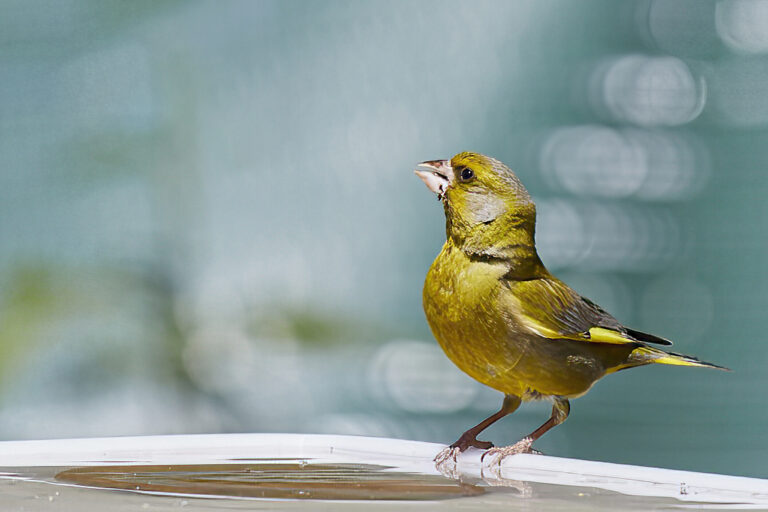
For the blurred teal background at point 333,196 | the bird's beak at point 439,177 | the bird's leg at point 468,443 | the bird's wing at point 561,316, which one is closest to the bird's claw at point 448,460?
the bird's leg at point 468,443

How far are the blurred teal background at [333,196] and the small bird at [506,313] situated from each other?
862 mm

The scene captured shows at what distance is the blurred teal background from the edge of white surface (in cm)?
93

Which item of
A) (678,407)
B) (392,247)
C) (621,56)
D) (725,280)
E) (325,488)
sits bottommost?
(325,488)

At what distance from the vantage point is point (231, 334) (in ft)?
6.54

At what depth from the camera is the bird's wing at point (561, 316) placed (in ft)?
3.15

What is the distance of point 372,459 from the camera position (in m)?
0.98

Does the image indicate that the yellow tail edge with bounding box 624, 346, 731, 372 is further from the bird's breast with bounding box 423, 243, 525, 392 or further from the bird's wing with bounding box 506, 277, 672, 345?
the bird's breast with bounding box 423, 243, 525, 392

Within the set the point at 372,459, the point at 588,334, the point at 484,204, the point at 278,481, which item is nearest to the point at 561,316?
the point at 588,334

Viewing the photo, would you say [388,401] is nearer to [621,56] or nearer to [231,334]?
[231,334]

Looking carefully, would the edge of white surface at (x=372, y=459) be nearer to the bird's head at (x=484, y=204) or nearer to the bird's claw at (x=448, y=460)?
the bird's claw at (x=448, y=460)

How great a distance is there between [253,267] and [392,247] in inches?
11.8

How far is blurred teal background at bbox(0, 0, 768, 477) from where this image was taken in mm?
1842

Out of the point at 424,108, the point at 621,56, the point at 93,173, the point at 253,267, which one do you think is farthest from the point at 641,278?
the point at 93,173

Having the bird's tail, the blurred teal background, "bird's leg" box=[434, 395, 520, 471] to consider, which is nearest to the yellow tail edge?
the bird's tail
